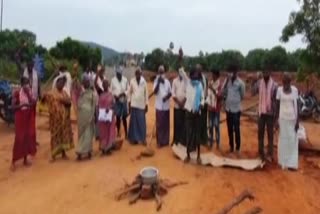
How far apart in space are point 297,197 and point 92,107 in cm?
482

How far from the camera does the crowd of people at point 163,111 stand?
11.3 meters

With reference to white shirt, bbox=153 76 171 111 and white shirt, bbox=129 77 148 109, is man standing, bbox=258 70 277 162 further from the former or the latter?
white shirt, bbox=129 77 148 109

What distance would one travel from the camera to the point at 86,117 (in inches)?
481

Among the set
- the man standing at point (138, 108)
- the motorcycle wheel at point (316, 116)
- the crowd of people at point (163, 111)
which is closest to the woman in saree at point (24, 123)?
the crowd of people at point (163, 111)

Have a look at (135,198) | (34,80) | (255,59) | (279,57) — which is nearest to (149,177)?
(135,198)

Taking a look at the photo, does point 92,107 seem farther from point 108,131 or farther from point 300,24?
point 300,24

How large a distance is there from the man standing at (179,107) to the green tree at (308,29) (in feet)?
14.1

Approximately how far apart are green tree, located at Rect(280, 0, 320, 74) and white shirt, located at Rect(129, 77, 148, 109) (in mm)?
4427

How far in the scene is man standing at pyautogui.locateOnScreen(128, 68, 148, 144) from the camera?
1302cm

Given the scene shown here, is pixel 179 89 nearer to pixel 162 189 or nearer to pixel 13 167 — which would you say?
pixel 162 189

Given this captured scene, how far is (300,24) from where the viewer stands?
1488 centimetres

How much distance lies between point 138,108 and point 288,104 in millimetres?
3558

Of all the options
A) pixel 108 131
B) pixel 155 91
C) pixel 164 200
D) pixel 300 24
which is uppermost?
pixel 300 24

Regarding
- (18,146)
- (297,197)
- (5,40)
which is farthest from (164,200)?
(5,40)
